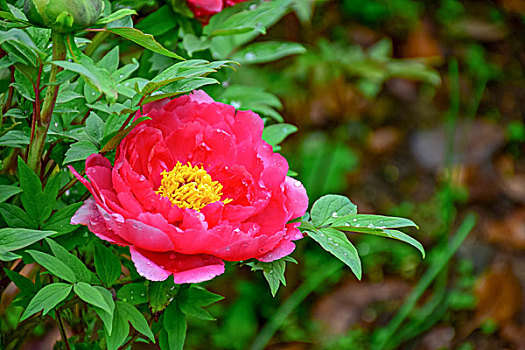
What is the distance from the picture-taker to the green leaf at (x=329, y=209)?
0.49 metres

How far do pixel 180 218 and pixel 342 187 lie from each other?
1.24 metres

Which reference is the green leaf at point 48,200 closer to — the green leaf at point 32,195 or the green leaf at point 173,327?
the green leaf at point 32,195

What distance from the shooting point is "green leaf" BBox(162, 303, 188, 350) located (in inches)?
18.5

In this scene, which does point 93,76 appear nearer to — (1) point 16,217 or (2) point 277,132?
(1) point 16,217

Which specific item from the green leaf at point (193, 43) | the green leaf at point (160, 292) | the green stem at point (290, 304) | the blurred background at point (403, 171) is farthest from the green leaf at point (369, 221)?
the green stem at point (290, 304)

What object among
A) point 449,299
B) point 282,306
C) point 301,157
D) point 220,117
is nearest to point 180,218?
point 220,117

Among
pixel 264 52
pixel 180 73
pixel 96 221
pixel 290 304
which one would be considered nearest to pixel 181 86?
pixel 180 73

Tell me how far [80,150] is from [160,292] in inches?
4.6

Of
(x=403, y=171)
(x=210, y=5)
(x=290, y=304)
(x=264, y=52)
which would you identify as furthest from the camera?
(x=403, y=171)

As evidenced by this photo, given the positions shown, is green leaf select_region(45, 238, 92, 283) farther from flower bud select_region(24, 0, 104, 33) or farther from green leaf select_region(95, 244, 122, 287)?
flower bud select_region(24, 0, 104, 33)

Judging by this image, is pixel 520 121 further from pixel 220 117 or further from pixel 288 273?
pixel 220 117

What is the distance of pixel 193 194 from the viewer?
46 centimetres

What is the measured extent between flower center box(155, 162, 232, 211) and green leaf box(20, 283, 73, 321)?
0.30 ft

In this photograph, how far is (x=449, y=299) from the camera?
1.40 m
